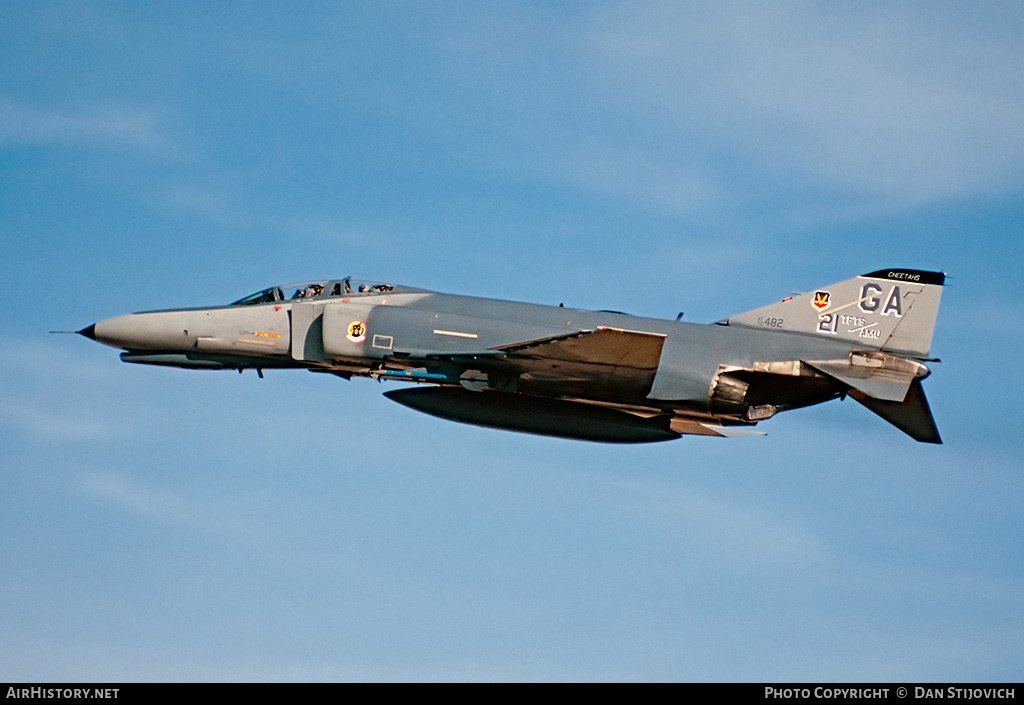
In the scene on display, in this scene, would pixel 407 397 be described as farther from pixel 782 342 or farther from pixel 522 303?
pixel 782 342

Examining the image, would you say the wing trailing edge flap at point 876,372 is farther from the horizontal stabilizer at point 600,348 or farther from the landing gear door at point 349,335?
the landing gear door at point 349,335

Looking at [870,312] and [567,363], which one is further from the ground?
[870,312]

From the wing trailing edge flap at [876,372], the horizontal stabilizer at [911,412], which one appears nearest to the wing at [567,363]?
the wing trailing edge flap at [876,372]

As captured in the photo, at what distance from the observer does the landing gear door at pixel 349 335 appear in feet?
86.8

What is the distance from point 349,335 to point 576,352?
497 cm

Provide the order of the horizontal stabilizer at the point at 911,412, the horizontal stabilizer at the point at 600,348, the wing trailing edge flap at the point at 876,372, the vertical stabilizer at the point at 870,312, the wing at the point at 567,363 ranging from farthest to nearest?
the vertical stabilizer at the point at 870,312
the horizontal stabilizer at the point at 911,412
the wing trailing edge flap at the point at 876,372
the wing at the point at 567,363
the horizontal stabilizer at the point at 600,348

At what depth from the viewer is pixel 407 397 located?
2780 cm

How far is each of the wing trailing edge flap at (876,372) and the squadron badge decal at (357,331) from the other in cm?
943

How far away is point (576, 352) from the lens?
83.0 ft

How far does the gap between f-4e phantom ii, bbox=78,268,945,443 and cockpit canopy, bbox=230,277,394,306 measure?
0.03 m

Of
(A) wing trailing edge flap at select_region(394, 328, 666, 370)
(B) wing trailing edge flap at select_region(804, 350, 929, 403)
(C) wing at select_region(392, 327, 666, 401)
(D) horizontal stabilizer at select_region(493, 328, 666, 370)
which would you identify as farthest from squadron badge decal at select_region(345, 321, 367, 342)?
(B) wing trailing edge flap at select_region(804, 350, 929, 403)

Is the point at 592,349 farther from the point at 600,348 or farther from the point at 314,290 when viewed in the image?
the point at 314,290

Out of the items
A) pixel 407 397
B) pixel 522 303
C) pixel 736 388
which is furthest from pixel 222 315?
pixel 736 388

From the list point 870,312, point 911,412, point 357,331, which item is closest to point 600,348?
point 357,331
